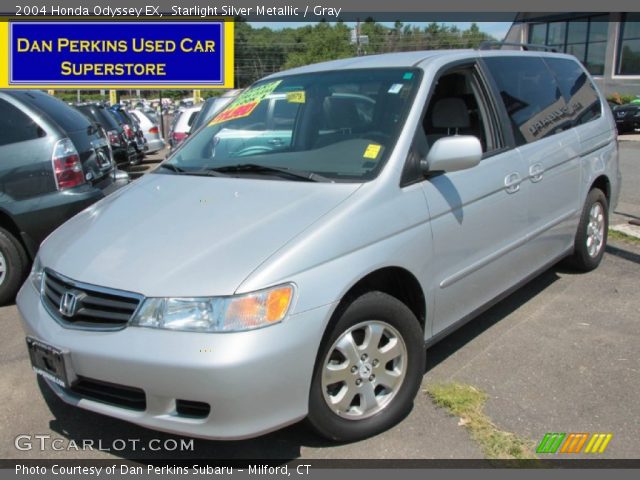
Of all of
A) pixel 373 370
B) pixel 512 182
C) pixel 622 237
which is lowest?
pixel 622 237

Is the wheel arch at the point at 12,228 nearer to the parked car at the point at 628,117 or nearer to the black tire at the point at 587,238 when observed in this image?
the black tire at the point at 587,238

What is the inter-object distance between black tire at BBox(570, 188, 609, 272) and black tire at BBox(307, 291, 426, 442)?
8.25 feet

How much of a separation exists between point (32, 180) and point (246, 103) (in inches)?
82.3

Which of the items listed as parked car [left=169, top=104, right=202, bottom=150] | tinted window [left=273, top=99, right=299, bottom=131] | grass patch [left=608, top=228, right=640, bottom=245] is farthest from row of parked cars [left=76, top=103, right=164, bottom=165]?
grass patch [left=608, top=228, right=640, bottom=245]

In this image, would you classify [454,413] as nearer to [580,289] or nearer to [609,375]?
[609,375]

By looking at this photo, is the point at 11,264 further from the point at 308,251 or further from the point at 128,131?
the point at 128,131

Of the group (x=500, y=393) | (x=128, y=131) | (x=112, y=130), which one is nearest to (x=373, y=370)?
(x=500, y=393)

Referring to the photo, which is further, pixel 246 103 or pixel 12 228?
pixel 12 228

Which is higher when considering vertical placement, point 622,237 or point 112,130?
point 112,130

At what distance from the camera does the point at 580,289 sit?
4.94 m

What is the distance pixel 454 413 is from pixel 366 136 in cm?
155

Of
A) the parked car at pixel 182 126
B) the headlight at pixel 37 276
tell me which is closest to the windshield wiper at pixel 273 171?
the headlight at pixel 37 276

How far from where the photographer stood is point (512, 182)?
12.5 ft
